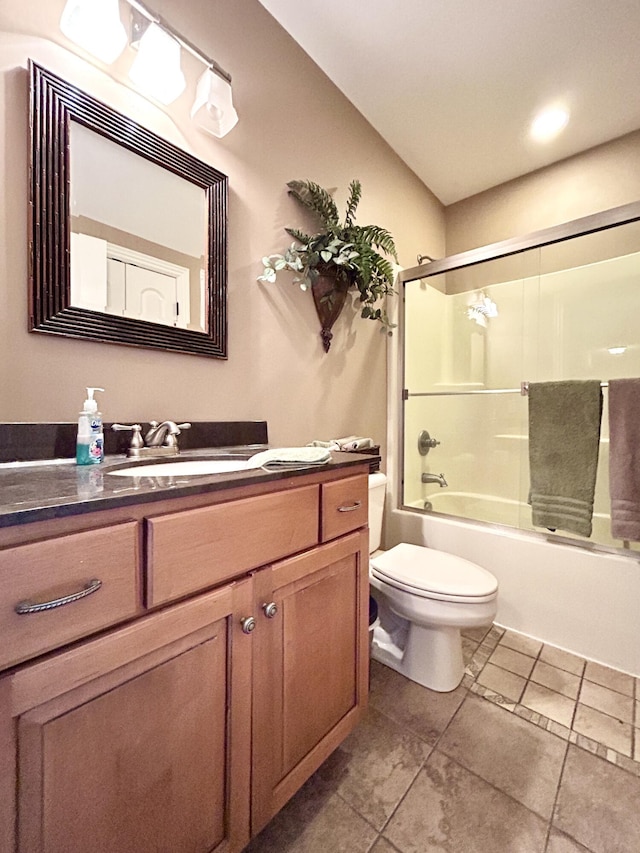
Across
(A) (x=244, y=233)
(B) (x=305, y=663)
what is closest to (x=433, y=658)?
(B) (x=305, y=663)

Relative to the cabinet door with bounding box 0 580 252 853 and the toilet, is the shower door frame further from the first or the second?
the cabinet door with bounding box 0 580 252 853

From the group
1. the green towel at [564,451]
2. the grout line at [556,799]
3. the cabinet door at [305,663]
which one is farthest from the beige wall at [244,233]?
the grout line at [556,799]

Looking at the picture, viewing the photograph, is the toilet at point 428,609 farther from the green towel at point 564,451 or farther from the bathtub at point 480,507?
the bathtub at point 480,507

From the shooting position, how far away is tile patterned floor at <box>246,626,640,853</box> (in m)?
0.90

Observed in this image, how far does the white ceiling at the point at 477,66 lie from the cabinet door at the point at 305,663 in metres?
2.00

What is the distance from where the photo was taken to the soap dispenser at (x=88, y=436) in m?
0.93

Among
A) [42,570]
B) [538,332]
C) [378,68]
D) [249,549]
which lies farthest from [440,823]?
[378,68]

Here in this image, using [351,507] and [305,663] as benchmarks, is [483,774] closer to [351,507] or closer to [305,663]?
[305,663]

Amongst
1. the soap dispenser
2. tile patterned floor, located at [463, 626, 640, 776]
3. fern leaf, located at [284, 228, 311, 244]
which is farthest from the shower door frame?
the soap dispenser

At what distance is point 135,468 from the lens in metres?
0.95

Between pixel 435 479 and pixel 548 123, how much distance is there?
2.04 meters

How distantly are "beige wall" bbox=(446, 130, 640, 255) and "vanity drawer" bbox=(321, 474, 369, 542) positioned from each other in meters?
2.28

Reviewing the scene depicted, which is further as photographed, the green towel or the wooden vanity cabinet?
the green towel

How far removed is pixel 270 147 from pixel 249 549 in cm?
156
